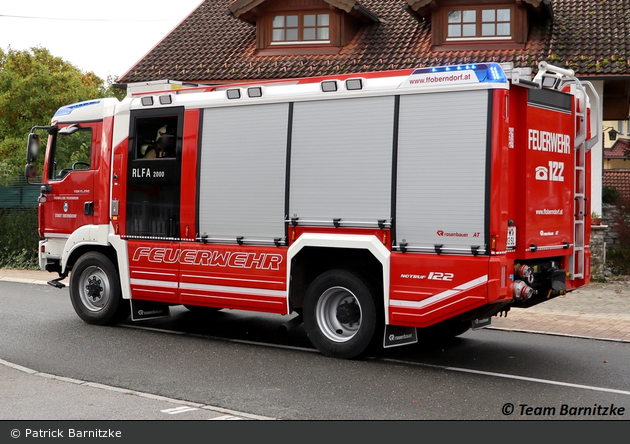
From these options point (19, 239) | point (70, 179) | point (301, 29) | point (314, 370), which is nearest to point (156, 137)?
point (70, 179)

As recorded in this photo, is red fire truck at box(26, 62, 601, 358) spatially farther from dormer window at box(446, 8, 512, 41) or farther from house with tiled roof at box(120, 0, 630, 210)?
dormer window at box(446, 8, 512, 41)

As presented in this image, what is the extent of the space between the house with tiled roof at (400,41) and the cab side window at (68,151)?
9.37 meters

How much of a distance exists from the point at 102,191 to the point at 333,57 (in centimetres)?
1143

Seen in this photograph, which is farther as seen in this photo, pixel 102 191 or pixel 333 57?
pixel 333 57

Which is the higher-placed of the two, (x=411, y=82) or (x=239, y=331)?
(x=411, y=82)

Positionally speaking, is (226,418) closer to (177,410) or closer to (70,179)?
(177,410)

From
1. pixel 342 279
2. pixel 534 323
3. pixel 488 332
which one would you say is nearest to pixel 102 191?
pixel 342 279

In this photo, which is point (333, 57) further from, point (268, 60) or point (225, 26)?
point (225, 26)

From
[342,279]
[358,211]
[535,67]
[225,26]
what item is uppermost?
[225,26]

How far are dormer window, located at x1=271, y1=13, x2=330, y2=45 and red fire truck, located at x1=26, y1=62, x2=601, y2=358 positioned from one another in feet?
37.4

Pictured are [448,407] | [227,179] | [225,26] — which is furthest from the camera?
[225,26]

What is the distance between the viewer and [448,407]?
673 centimetres

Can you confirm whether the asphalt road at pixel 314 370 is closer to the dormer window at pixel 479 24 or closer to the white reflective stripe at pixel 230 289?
the white reflective stripe at pixel 230 289

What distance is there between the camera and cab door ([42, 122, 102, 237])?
36.5ft
